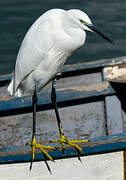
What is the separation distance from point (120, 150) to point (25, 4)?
12405mm

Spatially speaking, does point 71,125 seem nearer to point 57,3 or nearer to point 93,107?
point 93,107

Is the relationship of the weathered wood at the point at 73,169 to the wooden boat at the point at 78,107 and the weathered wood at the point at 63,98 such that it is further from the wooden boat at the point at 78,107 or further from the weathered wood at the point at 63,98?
the weathered wood at the point at 63,98

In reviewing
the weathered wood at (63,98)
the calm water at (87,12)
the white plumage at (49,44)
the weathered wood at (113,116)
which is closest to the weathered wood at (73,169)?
the white plumage at (49,44)

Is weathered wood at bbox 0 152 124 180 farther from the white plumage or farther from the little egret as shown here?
the white plumage

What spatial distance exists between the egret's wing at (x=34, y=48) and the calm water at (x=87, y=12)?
25.6 feet

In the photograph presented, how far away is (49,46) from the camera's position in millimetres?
4168

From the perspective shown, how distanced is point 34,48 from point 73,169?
1205 millimetres

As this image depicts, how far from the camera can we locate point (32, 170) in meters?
3.76

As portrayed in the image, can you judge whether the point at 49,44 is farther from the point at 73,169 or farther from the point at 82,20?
the point at 73,169

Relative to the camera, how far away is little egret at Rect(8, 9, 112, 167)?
399 cm

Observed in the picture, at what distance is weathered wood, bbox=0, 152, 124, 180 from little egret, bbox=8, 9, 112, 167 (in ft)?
0.59

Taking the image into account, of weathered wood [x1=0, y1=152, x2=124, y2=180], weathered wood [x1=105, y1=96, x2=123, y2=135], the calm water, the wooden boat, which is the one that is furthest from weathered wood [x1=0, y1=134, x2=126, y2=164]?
the calm water

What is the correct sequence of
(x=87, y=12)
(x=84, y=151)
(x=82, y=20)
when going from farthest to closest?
1. (x=87, y=12)
2. (x=82, y=20)
3. (x=84, y=151)

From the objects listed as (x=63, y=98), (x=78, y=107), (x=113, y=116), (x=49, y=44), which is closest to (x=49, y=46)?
(x=49, y=44)
